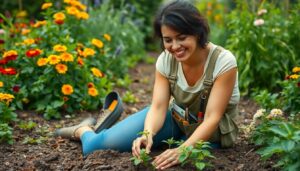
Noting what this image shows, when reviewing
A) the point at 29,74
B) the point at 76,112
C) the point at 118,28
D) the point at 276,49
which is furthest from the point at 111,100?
the point at 118,28

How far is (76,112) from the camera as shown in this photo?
13.6 feet

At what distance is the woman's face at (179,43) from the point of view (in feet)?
9.14

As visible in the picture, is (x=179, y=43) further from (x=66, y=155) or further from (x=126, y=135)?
(x=66, y=155)

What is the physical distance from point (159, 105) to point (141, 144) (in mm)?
299

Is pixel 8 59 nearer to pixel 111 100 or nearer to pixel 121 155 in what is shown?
pixel 111 100

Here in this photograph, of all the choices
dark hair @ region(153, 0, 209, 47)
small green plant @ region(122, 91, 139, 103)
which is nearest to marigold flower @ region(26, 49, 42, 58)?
small green plant @ region(122, 91, 139, 103)

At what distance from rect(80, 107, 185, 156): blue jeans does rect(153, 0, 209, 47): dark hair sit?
0.64 m

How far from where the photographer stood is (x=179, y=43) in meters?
2.79

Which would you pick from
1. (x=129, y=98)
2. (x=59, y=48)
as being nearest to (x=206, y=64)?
(x=59, y=48)

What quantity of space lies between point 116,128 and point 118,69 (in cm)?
223

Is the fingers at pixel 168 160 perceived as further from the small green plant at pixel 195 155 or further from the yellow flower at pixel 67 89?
the yellow flower at pixel 67 89

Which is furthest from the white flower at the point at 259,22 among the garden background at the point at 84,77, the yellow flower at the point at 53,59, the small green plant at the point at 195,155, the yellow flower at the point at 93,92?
the small green plant at the point at 195,155

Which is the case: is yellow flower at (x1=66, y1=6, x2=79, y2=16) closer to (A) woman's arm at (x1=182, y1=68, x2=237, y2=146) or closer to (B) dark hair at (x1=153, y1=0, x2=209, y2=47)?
(B) dark hair at (x1=153, y1=0, x2=209, y2=47)

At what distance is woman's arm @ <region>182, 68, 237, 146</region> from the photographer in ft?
9.25
